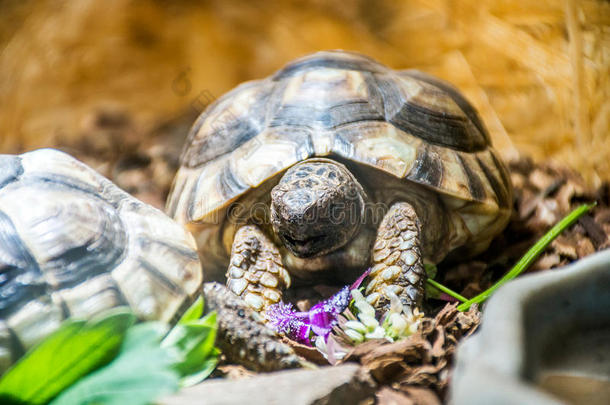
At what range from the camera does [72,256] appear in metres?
2.03

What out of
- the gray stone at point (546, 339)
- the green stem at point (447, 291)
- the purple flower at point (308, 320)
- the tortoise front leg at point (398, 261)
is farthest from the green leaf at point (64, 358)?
the green stem at point (447, 291)

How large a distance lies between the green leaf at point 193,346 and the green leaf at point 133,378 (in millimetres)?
144

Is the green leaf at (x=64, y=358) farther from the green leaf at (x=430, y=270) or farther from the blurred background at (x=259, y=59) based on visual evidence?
the blurred background at (x=259, y=59)

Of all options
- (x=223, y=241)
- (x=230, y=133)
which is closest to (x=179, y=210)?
(x=223, y=241)

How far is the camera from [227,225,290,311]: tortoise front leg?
2722 mm

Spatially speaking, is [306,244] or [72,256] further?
[306,244]

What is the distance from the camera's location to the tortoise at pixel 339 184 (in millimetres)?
2664

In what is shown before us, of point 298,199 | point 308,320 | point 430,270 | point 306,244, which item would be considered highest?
point 298,199

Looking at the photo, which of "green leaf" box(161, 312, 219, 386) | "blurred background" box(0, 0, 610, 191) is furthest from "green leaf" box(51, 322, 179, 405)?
"blurred background" box(0, 0, 610, 191)

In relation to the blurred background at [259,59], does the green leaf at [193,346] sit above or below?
below

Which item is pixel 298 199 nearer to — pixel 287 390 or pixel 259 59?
pixel 287 390

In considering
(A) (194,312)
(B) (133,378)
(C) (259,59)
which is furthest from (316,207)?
(C) (259,59)

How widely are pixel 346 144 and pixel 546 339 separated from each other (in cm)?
149

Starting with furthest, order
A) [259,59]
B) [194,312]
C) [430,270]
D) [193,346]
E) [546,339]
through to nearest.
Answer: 1. [259,59]
2. [430,270]
3. [194,312]
4. [193,346]
5. [546,339]
